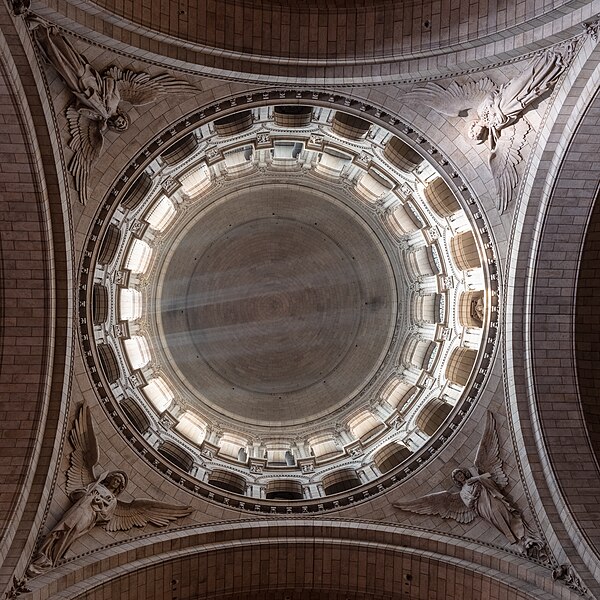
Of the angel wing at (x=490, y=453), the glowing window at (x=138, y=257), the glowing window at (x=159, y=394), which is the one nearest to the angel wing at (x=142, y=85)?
the glowing window at (x=138, y=257)

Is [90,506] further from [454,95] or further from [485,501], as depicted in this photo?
[454,95]

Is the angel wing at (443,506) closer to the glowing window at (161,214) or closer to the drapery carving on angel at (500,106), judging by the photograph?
the drapery carving on angel at (500,106)

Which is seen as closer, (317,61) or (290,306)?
(317,61)

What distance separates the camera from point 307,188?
29047 mm

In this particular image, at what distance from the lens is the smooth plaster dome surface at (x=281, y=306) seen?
2923 centimetres

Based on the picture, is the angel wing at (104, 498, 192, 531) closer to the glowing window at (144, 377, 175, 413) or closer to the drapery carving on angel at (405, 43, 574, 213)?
the glowing window at (144, 377, 175, 413)

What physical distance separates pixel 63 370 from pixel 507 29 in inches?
678

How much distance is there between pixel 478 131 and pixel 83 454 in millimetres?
16480

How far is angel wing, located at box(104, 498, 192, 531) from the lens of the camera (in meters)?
19.5

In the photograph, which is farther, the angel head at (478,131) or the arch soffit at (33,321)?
the angel head at (478,131)

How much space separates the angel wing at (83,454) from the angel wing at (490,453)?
12.8 meters

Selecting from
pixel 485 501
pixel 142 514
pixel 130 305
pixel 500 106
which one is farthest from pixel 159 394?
pixel 500 106

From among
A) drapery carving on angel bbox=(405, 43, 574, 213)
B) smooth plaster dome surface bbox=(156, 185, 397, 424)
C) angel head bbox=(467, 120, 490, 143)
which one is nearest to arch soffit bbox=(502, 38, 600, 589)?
drapery carving on angel bbox=(405, 43, 574, 213)

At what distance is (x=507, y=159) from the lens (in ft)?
61.7
